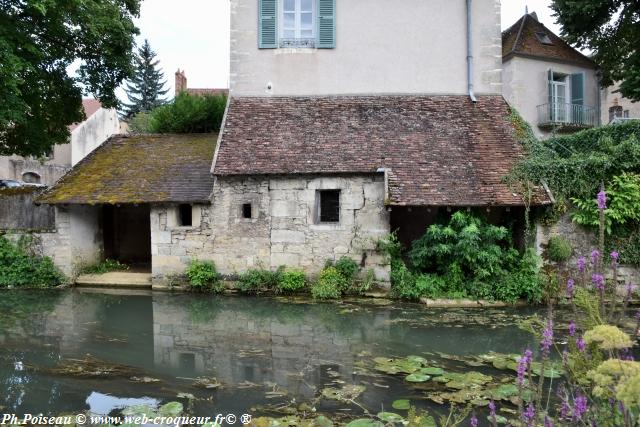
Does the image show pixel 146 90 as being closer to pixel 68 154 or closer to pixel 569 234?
pixel 68 154

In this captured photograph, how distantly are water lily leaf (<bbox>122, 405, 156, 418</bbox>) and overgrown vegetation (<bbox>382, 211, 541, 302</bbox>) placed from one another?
20.1 ft

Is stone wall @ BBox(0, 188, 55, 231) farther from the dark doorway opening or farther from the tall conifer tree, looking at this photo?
the tall conifer tree

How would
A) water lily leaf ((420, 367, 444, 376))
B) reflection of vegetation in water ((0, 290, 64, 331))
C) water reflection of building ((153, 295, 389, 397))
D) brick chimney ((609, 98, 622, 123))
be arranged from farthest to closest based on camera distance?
brick chimney ((609, 98, 622, 123)), reflection of vegetation in water ((0, 290, 64, 331)), water reflection of building ((153, 295, 389, 397)), water lily leaf ((420, 367, 444, 376))

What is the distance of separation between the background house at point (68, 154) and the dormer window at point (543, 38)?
23.3m

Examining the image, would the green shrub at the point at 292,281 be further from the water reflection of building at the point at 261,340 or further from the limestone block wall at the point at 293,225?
the water reflection of building at the point at 261,340

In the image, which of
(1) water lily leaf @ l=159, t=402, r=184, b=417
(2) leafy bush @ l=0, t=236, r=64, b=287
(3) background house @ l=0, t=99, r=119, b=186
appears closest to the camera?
(1) water lily leaf @ l=159, t=402, r=184, b=417

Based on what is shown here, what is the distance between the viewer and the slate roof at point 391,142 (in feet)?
32.3

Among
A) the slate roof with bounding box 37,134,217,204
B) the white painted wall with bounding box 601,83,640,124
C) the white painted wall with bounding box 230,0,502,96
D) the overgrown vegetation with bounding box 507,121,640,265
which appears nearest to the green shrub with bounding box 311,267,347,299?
the slate roof with bounding box 37,134,217,204

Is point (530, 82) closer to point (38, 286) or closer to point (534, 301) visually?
point (534, 301)

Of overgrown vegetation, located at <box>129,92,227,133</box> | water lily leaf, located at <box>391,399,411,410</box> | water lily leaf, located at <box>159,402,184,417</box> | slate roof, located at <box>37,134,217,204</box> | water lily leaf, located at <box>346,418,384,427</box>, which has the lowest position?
water lily leaf, located at <box>391,399,411,410</box>

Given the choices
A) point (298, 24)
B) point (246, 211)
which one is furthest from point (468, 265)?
point (298, 24)

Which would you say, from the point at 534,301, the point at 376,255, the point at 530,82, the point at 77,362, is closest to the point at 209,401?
the point at 77,362

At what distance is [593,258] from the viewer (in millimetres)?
3027

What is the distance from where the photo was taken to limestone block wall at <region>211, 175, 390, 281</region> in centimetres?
1020
